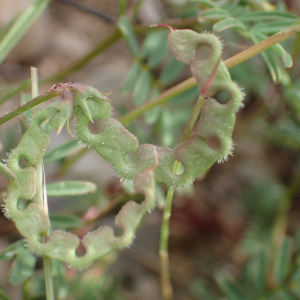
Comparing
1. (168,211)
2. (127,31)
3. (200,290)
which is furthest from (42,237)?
(200,290)

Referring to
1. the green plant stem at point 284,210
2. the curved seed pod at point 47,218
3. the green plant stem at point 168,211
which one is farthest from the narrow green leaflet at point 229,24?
the green plant stem at point 284,210

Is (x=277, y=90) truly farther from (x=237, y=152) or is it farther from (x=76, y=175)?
(x=76, y=175)

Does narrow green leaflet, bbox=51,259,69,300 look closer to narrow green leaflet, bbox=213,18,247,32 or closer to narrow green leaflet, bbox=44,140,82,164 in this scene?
narrow green leaflet, bbox=44,140,82,164

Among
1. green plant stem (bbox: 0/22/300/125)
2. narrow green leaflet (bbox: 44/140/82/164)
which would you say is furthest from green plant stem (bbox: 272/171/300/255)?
narrow green leaflet (bbox: 44/140/82/164)

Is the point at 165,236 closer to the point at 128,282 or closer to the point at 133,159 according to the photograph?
the point at 133,159

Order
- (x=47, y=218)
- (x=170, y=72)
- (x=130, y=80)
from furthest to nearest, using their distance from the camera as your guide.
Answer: (x=170, y=72) → (x=130, y=80) → (x=47, y=218)

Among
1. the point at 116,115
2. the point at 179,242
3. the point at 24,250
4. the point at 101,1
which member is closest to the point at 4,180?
the point at 116,115
